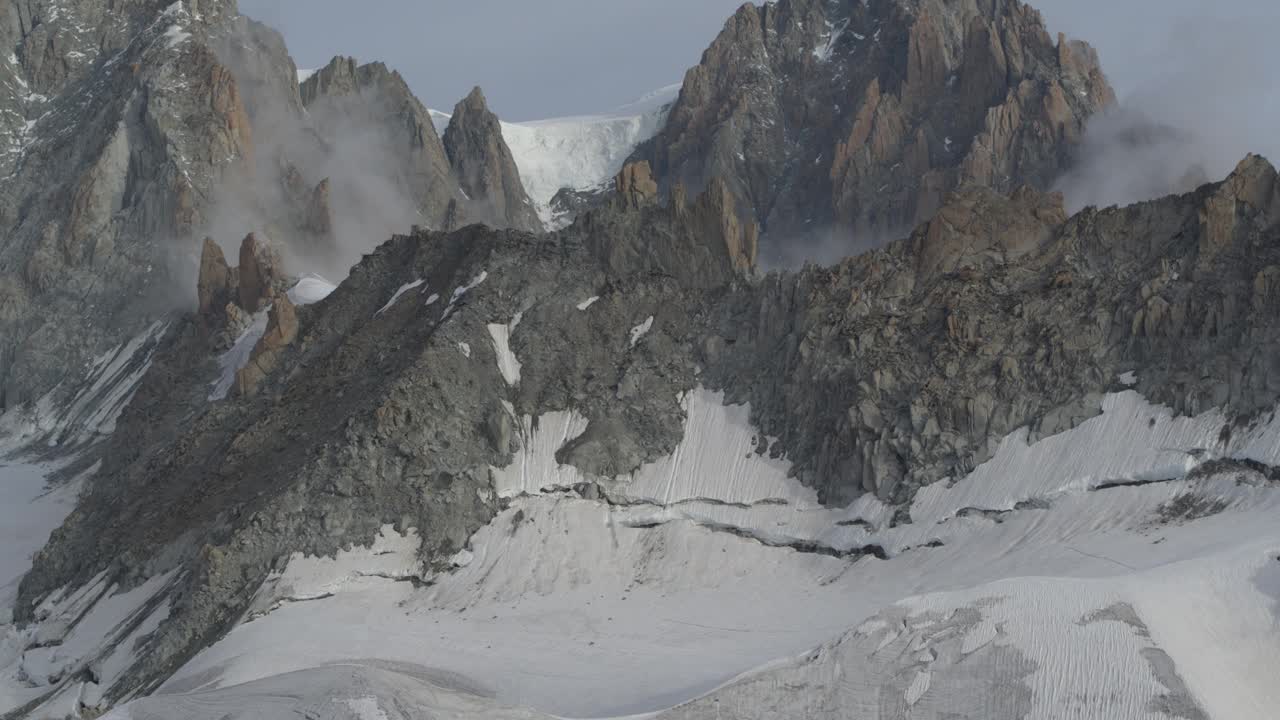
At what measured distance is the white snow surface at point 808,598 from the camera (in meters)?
63.9

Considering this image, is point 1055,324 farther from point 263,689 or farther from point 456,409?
point 263,689

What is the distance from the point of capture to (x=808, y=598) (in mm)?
88312

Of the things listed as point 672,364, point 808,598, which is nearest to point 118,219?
point 672,364

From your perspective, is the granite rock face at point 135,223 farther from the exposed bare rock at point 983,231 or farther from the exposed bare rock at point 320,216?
the exposed bare rock at point 983,231

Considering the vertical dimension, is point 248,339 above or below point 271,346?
below

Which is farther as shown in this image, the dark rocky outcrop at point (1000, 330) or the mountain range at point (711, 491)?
the dark rocky outcrop at point (1000, 330)

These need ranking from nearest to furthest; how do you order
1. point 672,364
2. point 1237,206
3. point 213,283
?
1. point 1237,206
2. point 672,364
3. point 213,283

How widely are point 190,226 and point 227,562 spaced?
99.7m

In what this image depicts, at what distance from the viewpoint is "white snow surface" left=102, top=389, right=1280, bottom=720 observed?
2516 inches

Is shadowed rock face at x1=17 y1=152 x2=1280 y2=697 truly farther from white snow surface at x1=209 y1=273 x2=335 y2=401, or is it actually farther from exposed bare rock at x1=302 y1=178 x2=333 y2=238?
exposed bare rock at x1=302 y1=178 x2=333 y2=238

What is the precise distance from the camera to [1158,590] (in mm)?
66812

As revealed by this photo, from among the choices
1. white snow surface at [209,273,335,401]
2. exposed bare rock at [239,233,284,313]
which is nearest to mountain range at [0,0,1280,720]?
white snow surface at [209,273,335,401]

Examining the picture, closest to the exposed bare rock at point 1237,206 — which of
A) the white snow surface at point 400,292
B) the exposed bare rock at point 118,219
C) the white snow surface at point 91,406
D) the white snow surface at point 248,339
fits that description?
the white snow surface at point 400,292

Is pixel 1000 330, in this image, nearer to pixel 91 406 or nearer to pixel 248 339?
pixel 248 339
